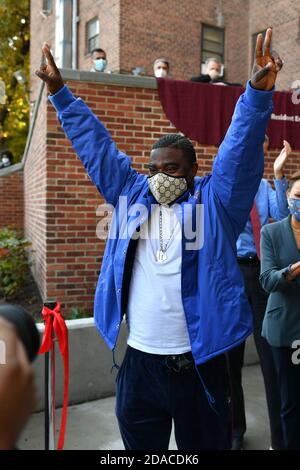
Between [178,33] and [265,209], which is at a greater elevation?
[178,33]

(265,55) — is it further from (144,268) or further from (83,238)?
(83,238)

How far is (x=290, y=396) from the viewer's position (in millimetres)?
2914

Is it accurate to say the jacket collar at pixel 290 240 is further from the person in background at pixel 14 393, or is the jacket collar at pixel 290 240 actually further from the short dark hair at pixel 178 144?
the person in background at pixel 14 393

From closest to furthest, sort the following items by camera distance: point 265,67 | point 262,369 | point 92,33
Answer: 1. point 265,67
2. point 262,369
3. point 92,33

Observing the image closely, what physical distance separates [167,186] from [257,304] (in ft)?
5.63

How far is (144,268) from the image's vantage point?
7.07 feet

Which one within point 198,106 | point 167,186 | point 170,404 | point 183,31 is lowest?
point 170,404

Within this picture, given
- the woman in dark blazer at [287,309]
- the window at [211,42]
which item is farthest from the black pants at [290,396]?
the window at [211,42]

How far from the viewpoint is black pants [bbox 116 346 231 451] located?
2.06m

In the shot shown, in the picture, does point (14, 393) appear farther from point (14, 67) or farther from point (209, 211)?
point (14, 67)

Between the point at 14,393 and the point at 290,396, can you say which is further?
the point at 290,396

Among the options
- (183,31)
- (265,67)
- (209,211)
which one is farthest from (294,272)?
(183,31)

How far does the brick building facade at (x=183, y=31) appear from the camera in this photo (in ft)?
47.1

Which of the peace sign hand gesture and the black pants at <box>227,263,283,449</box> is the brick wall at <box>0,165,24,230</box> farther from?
the peace sign hand gesture
